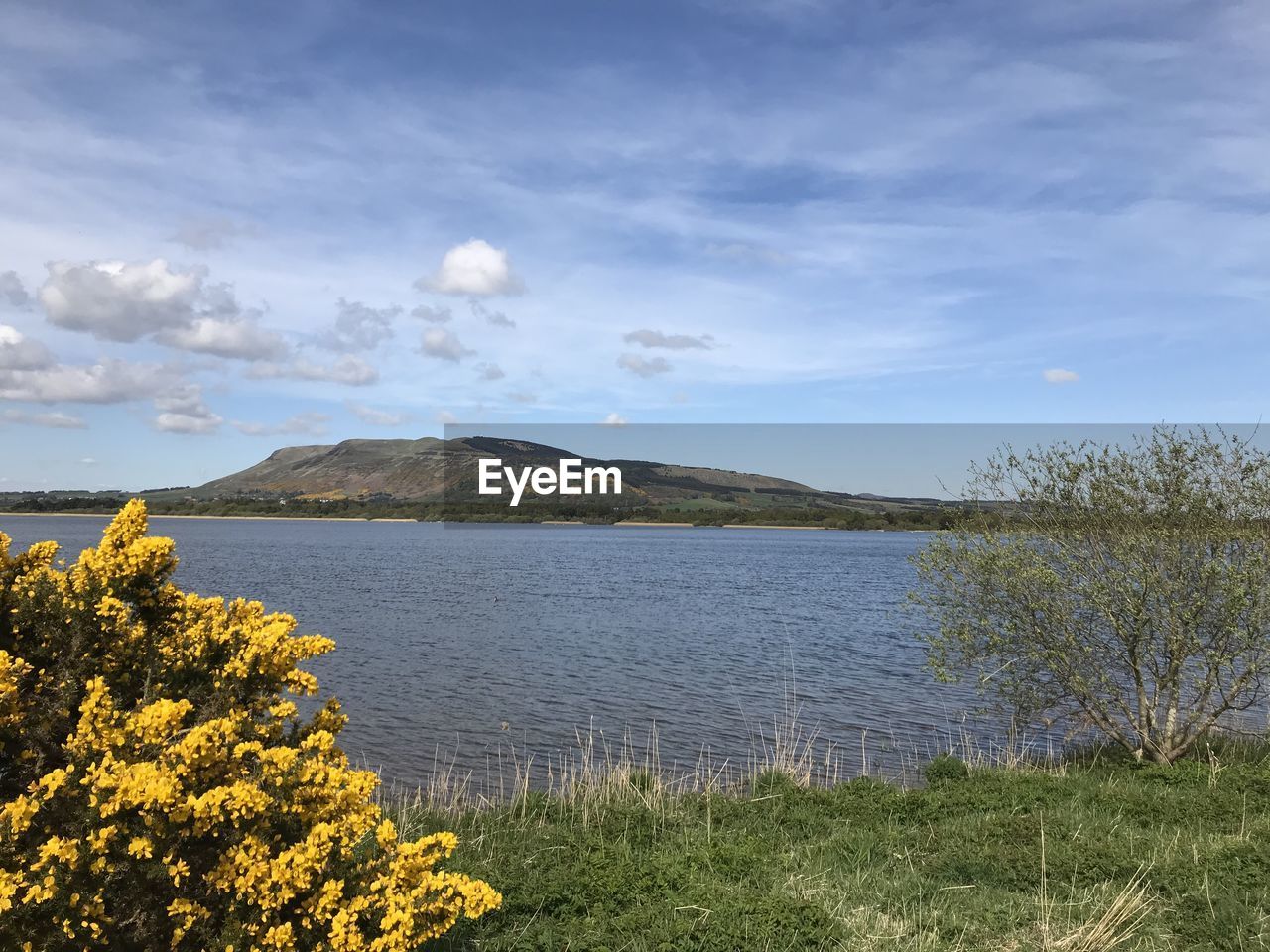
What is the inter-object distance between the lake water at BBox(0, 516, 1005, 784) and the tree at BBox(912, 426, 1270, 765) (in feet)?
7.38

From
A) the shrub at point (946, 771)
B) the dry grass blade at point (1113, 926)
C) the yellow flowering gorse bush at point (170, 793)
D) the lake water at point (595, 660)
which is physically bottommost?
the lake water at point (595, 660)

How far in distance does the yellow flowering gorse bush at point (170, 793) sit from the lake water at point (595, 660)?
13163mm

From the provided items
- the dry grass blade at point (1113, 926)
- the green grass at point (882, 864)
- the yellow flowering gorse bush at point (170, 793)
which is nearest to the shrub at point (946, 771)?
the green grass at point (882, 864)

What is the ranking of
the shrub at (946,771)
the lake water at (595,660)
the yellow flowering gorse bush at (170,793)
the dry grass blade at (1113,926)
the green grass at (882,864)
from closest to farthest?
the yellow flowering gorse bush at (170,793) → the dry grass blade at (1113,926) → the green grass at (882,864) → the shrub at (946,771) → the lake water at (595,660)

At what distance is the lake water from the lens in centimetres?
2211

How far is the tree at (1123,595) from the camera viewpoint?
50.6 feet

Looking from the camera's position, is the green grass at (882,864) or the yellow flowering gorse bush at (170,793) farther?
the green grass at (882,864)

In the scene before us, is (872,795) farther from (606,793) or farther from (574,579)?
(574,579)

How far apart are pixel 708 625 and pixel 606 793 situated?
3136 cm

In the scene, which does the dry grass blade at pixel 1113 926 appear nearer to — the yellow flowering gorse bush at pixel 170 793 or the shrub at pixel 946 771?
the yellow flowering gorse bush at pixel 170 793

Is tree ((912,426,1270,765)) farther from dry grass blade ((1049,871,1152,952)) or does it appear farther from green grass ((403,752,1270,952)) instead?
dry grass blade ((1049,871,1152,952))

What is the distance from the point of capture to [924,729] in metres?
22.9

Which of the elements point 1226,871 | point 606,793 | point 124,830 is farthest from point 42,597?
point 1226,871

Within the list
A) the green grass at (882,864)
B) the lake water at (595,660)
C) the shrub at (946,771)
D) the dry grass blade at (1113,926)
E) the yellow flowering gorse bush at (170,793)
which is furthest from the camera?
the lake water at (595,660)
